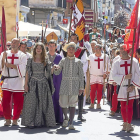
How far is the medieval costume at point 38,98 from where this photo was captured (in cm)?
945

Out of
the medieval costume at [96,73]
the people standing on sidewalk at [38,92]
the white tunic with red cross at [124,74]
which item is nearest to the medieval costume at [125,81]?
the white tunic with red cross at [124,74]

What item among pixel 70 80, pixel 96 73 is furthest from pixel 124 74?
pixel 96 73

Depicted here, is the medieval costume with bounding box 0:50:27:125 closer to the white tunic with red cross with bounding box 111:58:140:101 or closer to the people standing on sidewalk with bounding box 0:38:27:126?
the people standing on sidewalk with bounding box 0:38:27:126

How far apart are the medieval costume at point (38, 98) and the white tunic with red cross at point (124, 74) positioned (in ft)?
4.35

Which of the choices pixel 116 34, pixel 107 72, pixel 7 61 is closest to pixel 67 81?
pixel 7 61

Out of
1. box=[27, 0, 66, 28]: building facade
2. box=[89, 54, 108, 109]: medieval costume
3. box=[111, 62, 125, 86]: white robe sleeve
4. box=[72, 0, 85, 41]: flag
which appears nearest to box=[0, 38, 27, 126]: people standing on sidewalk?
box=[111, 62, 125, 86]: white robe sleeve

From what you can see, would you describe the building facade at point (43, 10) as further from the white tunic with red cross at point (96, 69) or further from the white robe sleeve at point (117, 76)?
the white robe sleeve at point (117, 76)

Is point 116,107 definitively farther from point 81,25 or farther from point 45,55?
point 45,55

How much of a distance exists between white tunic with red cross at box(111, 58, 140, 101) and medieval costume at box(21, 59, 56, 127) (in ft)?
4.35

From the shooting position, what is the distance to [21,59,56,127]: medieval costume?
372 inches

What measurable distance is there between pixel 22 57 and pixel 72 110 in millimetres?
1510

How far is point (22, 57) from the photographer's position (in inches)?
390

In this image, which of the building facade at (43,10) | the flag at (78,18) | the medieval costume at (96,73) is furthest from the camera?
the building facade at (43,10)

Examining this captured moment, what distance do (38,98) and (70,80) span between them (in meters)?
0.73
